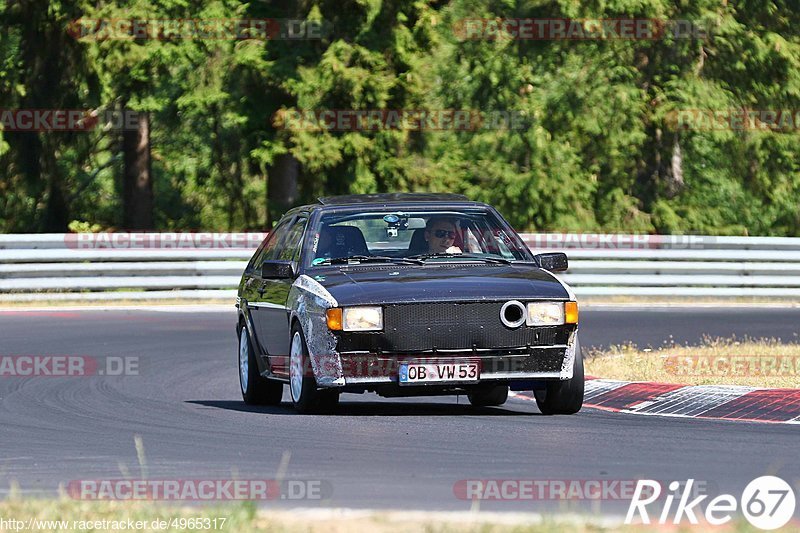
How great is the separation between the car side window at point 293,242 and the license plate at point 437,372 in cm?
184

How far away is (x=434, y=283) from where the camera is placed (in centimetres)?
1120


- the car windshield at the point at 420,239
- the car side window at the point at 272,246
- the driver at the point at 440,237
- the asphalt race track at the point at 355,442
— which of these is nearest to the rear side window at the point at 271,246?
the car side window at the point at 272,246

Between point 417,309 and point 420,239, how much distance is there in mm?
1436

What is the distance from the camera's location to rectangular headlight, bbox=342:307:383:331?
11.0 m

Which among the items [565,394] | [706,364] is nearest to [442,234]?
[565,394]

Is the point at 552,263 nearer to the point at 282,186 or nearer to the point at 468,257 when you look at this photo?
the point at 468,257

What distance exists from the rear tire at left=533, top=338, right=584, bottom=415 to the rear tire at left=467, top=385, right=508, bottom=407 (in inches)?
47.2

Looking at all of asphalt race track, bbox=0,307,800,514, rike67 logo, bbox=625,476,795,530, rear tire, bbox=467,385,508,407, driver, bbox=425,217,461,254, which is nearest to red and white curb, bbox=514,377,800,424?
asphalt race track, bbox=0,307,800,514

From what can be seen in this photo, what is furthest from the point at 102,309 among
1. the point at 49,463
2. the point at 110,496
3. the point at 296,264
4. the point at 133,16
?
the point at 110,496

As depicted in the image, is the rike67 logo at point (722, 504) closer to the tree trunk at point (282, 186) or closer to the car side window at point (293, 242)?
the car side window at point (293, 242)

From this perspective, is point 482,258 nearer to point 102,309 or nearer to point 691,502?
point 691,502

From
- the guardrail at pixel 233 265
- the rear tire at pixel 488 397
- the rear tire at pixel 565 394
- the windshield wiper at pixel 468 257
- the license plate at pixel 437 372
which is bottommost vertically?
the guardrail at pixel 233 265

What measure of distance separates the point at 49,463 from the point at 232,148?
28135mm

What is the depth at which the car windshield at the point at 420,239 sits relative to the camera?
12.2m
